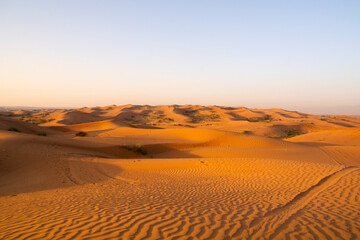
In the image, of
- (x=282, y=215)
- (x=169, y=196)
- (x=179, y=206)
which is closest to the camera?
(x=282, y=215)

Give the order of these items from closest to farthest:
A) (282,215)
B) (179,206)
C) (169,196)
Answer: (282,215) < (179,206) < (169,196)

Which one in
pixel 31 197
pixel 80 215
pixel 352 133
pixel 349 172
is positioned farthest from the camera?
pixel 352 133

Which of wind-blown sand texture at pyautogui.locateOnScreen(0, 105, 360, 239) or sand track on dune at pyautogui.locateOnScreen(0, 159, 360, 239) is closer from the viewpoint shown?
sand track on dune at pyautogui.locateOnScreen(0, 159, 360, 239)

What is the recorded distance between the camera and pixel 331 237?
383cm

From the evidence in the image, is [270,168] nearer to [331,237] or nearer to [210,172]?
[210,172]

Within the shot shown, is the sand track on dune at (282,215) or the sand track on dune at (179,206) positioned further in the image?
the sand track on dune at (282,215)

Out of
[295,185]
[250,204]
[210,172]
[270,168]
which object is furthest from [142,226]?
[270,168]

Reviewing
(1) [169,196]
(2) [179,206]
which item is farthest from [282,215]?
(1) [169,196]

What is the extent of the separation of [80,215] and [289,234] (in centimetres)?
401

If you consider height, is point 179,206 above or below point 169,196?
above

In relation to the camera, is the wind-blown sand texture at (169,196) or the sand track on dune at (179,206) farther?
the wind-blown sand texture at (169,196)

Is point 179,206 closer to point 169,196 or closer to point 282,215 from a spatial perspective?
point 169,196

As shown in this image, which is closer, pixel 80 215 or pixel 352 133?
pixel 80 215

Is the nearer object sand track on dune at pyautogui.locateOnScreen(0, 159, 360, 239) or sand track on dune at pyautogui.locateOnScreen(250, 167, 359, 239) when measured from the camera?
sand track on dune at pyautogui.locateOnScreen(0, 159, 360, 239)
